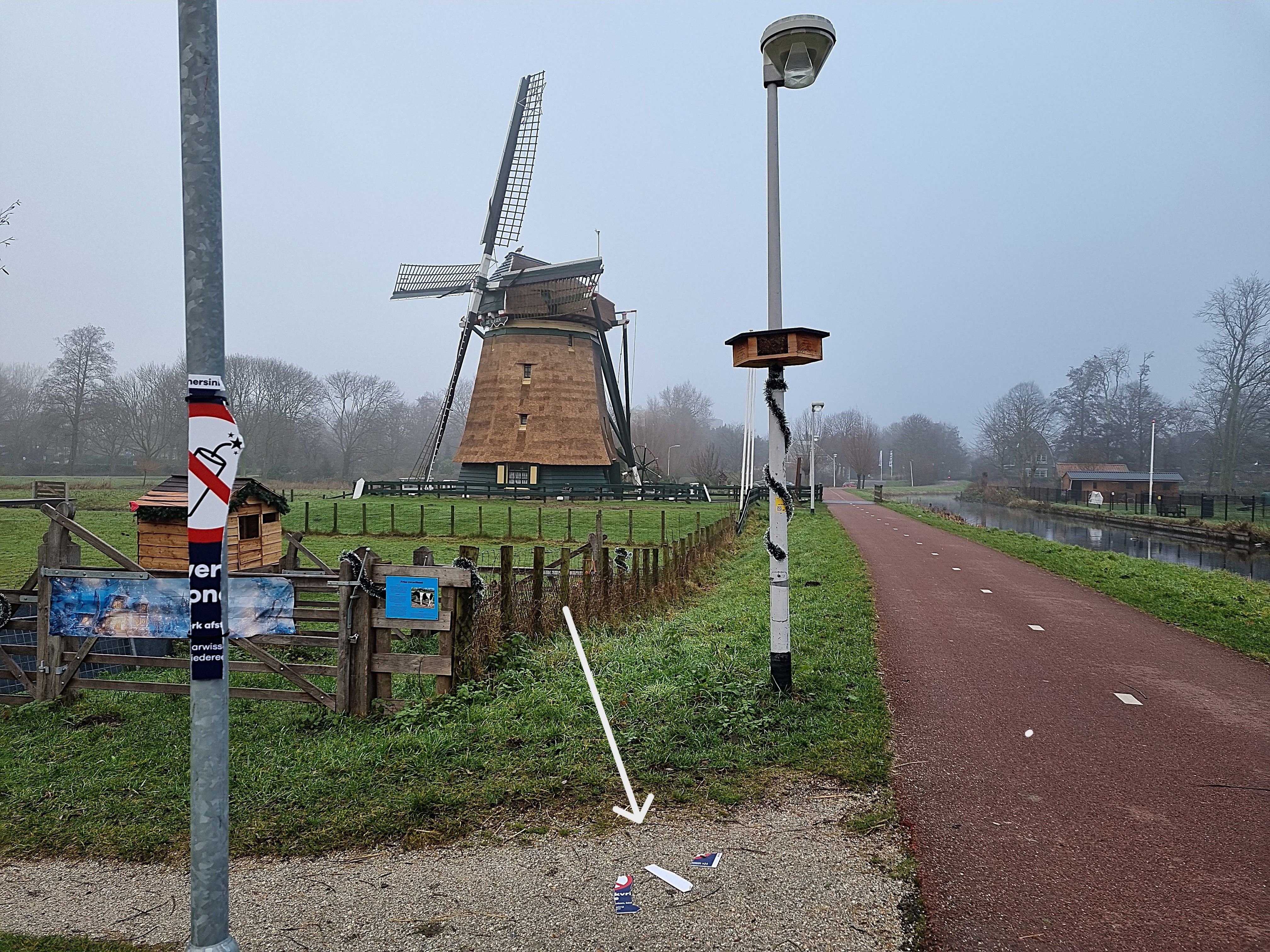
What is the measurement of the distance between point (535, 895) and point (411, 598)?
126 inches

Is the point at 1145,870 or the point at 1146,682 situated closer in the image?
the point at 1145,870

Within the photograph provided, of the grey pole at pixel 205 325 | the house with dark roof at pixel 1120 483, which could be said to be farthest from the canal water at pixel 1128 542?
the grey pole at pixel 205 325

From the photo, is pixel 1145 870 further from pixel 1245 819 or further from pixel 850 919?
pixel 850 919

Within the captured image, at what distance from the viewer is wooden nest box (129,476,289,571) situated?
11922mm

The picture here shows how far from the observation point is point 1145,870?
3912mm

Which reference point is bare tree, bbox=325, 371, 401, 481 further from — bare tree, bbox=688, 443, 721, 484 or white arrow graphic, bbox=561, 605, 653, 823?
white arrow graphic, bbox=561, 605, 653, 823

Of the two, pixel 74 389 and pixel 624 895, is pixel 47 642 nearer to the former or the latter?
pixel 624 895

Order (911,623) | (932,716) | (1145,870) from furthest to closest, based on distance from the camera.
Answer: (911,623)
(932,716)
(1145,870)

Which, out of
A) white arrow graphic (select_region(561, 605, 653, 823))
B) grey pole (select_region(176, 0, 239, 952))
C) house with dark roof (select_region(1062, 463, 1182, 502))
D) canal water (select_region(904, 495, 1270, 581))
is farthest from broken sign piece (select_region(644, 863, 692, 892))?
house with dark roof (select_region(1062, 463, 1182, 502))

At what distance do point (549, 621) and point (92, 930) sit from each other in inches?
217

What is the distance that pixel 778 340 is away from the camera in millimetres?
6273

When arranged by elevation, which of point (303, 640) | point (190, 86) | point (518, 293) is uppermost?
point (518, 293)

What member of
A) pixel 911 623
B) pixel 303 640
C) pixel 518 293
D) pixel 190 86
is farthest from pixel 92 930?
pixel 518 293

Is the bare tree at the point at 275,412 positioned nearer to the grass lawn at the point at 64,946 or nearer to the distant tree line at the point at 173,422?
the distant tree line at the point at 173,422
